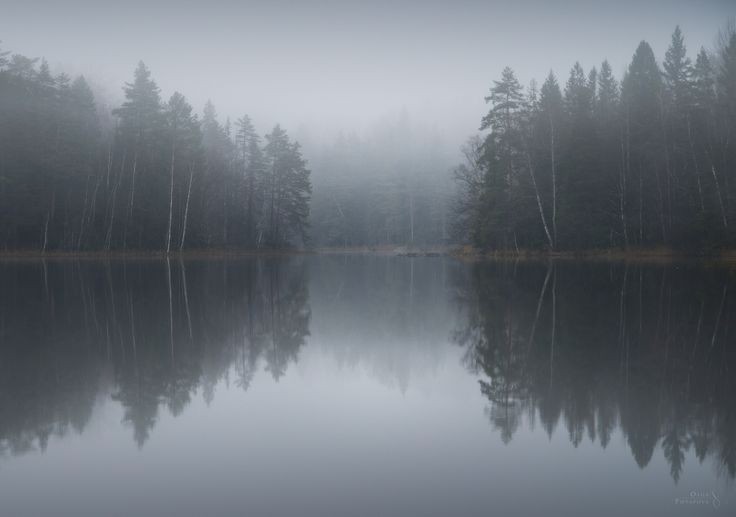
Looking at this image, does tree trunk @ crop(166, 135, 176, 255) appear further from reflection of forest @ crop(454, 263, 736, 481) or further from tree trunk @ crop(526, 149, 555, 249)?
reflection of forest @ crop(454, 263, 736, 481)

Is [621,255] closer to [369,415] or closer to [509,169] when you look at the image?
[509,169]

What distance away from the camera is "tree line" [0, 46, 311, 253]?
41.9 metres

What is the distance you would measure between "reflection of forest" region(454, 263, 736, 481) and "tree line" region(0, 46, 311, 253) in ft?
120

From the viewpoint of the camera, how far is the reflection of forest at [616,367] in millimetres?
5055

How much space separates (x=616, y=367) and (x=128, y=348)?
7.40m

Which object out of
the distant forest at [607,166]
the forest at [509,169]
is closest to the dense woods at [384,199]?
the forest at [509,169]

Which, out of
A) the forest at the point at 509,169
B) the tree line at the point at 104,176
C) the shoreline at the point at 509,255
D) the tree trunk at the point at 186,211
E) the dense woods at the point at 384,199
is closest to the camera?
the shoreline at the point at 509,255

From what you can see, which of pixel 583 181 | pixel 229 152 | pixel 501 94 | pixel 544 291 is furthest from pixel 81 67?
pixel 544 291

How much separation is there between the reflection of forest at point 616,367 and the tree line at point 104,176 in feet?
120

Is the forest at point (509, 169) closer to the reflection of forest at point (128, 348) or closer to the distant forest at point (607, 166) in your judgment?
the distant forest at point (607, 166)

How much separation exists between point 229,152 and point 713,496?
64527 millimetres

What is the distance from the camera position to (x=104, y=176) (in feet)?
145

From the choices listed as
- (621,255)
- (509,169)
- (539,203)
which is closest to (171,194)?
(509,169)

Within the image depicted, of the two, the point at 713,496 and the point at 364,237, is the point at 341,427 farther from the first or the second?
the point at 364,237
